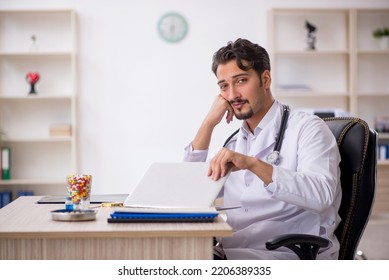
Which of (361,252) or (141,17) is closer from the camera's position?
(361,252)

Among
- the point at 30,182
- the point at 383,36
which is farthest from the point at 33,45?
the point at 383,36

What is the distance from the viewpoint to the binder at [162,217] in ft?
5.10

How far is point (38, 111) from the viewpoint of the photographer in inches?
230

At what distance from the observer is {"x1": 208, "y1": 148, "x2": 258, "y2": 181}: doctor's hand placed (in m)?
1.69

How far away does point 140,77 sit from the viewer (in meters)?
5.83

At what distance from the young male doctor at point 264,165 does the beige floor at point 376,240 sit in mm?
2539

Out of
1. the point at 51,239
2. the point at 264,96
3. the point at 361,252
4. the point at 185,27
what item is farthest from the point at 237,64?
the point at 185,27

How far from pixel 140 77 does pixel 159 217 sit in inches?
171

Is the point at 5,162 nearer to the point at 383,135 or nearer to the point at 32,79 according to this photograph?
the point at 32,79

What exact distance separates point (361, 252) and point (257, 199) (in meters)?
2.71

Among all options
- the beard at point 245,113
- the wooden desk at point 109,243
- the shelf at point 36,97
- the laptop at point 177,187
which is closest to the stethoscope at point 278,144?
the beard at point 245,113

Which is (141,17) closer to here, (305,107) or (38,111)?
(38,111)

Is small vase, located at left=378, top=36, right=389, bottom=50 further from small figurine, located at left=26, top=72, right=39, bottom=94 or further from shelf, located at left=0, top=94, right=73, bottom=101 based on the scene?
small figurine, located at left=26, top=72, right=39, bottom=94

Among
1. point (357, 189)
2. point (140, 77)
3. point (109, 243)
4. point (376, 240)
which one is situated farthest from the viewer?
point (140, 77)
